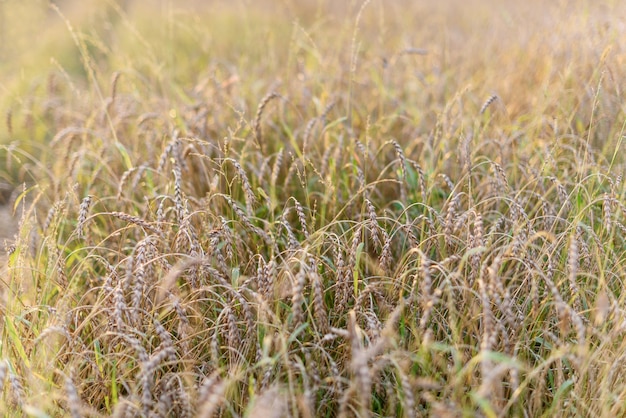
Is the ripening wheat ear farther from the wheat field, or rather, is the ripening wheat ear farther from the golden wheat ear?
the golden wheat ear

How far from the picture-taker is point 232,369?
1630 millimetres

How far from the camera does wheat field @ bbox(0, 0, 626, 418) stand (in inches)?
61.0

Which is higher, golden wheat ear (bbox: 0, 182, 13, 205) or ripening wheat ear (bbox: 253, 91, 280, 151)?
ripening wheat ear (bbox: 253, 91, 280, 151)

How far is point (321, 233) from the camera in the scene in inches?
69.4

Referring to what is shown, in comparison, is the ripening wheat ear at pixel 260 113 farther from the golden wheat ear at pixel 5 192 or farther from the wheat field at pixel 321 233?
the golden wheat ear at pixel 5 192

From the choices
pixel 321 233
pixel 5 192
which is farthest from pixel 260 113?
pixel 5 192

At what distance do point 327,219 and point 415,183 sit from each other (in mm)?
469

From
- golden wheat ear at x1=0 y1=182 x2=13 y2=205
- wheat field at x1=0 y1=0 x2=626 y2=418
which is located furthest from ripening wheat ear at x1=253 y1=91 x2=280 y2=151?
golden wheat ear at x1=0 y1=182 x2=13 y2=205

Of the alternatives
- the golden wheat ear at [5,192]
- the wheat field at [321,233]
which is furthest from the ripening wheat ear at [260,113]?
the golden wheat ear at [5,192]

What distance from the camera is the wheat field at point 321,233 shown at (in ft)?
5.08

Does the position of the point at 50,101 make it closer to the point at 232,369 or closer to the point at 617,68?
the point at 232,369

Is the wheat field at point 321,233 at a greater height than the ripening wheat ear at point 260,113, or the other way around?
the ripening wheat ear at point 260,113

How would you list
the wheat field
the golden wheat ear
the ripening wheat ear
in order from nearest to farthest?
the wheat field < the ripening wheat ear < the golden wheat ear

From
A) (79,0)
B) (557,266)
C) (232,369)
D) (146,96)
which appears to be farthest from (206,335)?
(79,0)
